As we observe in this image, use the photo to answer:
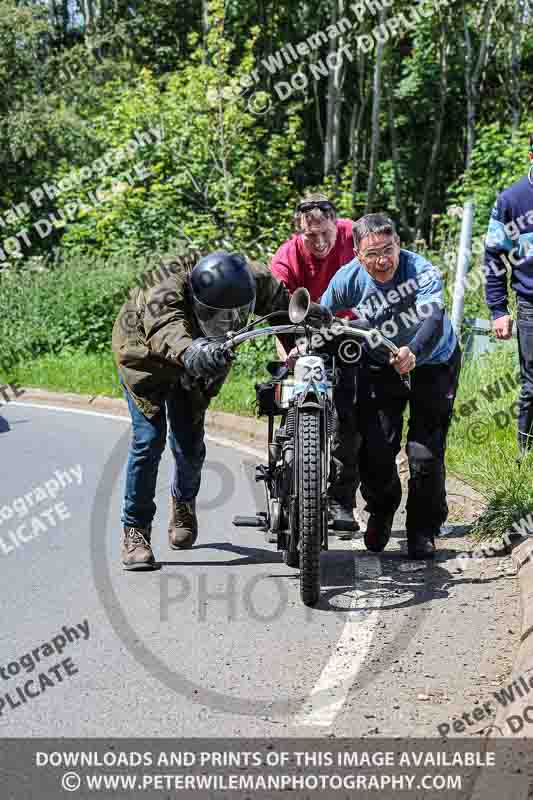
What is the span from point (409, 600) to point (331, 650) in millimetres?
849

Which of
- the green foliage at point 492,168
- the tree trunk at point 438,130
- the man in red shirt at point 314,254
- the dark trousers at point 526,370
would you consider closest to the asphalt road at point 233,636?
the dark trousers at point 526,370

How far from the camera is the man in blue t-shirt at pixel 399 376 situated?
5.79m

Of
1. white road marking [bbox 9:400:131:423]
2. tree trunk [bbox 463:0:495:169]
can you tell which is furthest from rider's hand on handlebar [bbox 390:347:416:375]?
tree trunk [bbox 463:0:495:169]

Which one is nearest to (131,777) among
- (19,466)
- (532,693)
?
(532,693)

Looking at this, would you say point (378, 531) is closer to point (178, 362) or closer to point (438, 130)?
point (178, 362)

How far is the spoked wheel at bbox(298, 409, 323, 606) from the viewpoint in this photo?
5000 mm

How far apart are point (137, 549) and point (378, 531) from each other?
1.35 metres

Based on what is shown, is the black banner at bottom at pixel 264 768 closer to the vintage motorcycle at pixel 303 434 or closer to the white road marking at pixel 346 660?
the white road marking at pixel 346 660

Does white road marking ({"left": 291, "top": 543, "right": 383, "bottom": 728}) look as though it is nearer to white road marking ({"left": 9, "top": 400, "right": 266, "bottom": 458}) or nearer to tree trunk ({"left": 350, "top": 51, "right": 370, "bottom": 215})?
white road marking ({"left": 9, "top": 400, "right": 266, "bottom": 458})

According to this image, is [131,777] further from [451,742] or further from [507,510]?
[507,510]

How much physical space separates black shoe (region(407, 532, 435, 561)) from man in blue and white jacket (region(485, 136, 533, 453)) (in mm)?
1329

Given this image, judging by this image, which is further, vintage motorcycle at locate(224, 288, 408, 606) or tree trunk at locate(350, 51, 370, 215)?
tree trunk at locate(350, 51, 370, 215)

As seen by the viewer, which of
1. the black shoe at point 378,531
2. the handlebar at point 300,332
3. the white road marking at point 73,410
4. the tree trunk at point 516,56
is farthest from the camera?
the tree trunk at point 516,56

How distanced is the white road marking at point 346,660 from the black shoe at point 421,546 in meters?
0.32
